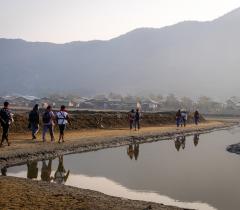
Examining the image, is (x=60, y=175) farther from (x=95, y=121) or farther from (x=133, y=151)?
(x=95, y=121)

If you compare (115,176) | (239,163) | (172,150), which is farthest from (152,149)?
(115,176)

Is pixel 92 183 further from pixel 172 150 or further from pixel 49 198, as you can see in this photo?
pixel 172 150

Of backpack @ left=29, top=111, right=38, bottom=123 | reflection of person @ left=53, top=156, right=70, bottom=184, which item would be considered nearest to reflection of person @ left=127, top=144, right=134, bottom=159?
reflection of person @ left=53, top=156, right=70, bottom=184

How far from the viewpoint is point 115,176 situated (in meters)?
17.4

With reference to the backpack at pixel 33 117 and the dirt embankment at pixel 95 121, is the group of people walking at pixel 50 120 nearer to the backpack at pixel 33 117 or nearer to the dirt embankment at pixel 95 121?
the backpack at pixel 33 117

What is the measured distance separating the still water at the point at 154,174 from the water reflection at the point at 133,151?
43mm

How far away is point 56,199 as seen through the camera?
38.2 feet

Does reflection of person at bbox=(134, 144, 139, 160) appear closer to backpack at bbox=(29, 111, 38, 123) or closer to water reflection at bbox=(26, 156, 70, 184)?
water reflection at bbox=(26, 156, 70, 184)

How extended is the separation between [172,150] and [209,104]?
129 meters

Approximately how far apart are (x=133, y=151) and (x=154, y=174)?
320 inches

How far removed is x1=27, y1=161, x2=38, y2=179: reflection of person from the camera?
1636 cm

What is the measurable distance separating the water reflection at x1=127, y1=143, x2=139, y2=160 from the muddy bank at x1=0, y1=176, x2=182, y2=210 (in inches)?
398

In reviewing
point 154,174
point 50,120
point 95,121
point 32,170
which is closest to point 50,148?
point 50,120

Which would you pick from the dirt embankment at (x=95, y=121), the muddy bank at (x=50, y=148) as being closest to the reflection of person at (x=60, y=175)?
the muddy bank at (x=50, y=148)
